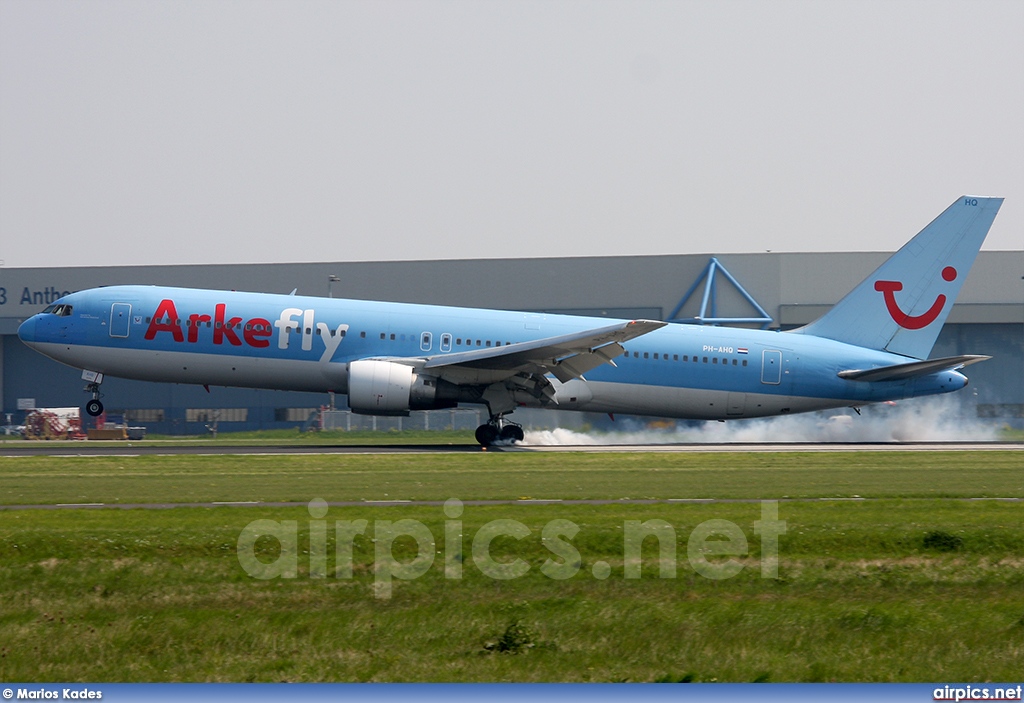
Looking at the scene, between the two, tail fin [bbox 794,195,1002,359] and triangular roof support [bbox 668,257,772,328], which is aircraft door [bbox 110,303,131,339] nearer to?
tail fin [bbox 794,195,1002,359]

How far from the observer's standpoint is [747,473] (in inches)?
930

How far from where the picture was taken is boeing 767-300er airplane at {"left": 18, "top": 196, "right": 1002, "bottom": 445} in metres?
32.6

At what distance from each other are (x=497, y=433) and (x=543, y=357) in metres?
3.12

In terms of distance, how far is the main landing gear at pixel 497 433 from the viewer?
1319 inches

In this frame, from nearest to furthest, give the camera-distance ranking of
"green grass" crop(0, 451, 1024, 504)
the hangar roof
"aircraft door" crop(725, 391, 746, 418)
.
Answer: "green grass" crop(0, 451, 1024, 504) < "aircraft door" crop(725, 391, 746, 418) < the hangar roof

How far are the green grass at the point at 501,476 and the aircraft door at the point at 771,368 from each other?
5700mm

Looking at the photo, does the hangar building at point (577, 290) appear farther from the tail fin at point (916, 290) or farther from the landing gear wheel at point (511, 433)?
the landing gear wheel at point (511, 433)

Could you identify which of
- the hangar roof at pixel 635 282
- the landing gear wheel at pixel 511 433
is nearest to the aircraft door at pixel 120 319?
the landing gear wheel at pixel 511 433

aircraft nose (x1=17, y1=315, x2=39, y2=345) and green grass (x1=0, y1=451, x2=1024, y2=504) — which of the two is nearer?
green grass (x1=0, y1=451, x2=1024, y2=504)

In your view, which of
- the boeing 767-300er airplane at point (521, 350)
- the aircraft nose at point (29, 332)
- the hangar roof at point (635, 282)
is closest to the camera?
the boeing 767-300er airplane at point (521, 350)

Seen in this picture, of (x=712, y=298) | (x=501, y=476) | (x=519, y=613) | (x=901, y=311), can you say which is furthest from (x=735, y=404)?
(x=519, y=613)

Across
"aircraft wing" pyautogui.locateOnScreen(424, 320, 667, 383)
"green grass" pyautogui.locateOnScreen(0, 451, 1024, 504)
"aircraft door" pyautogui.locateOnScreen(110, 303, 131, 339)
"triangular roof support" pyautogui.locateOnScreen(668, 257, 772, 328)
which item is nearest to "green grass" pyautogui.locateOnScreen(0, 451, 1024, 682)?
"green grass" pyautogui.locateOnScreen(0, 451, 1024, 504)

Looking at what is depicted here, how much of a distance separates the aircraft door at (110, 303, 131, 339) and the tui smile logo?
24.6 metres

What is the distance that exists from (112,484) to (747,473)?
1288 centimetres
